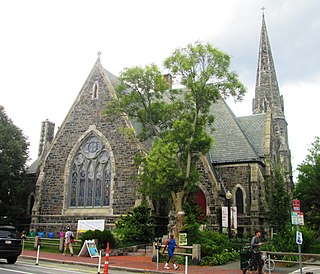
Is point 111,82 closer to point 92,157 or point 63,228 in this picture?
point 92,157

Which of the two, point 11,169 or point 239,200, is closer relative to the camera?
point 239,200

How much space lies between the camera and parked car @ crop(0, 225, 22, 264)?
15.7 metres

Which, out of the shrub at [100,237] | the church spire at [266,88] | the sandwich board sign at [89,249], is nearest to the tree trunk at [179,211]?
the shrub at [100,237]

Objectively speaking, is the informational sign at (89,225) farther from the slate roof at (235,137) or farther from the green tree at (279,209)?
the green tree at (279,209)

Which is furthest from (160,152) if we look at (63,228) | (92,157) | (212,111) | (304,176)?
(304,176)

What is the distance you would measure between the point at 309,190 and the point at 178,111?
55.7 ft

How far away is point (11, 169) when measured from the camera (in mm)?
29719

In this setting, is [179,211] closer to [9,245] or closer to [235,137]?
[9,245]

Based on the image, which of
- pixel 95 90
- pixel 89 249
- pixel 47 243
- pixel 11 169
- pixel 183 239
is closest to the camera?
pixel 183 239

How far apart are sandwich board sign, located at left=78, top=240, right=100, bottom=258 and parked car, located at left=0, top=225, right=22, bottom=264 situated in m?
4.50

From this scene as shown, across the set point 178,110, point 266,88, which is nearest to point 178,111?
point 178,110

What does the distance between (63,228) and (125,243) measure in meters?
7.11

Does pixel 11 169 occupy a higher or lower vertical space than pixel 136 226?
higher

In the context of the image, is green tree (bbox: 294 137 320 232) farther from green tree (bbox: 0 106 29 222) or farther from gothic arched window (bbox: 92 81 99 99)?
green tree (bbox: 0 106 29 222)
